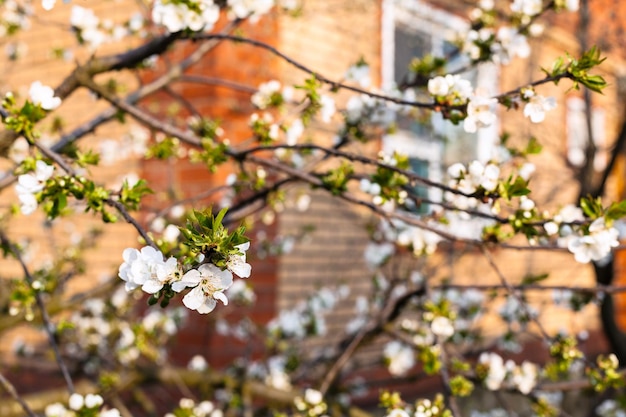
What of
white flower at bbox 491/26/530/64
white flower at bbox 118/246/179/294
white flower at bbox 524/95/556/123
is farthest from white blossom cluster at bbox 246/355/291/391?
white flower at bbox 118/246/179/294

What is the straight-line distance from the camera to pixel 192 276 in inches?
57.1

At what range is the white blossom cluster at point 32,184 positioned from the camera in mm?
1983

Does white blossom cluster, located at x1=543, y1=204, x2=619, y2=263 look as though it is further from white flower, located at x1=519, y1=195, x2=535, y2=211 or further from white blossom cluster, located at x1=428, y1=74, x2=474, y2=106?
white blossom cluster, located at x1=428, y1=74, x2=474, y2=106

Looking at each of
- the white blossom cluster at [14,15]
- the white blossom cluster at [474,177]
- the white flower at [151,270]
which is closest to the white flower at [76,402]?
the white flower at [151,270]

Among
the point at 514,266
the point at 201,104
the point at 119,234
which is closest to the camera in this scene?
the point at 201,104

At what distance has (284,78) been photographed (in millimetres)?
6359

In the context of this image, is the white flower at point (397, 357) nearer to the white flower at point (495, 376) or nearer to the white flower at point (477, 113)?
the white flower at point (495, 376)

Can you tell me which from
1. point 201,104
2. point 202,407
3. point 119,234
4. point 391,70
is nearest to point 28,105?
point 202,407

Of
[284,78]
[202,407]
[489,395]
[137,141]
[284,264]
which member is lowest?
Result: [489,395]

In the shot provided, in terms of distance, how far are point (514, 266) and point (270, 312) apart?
401 cm

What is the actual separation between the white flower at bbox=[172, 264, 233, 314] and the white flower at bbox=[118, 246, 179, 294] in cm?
4

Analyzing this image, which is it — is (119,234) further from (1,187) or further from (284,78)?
(1,187)

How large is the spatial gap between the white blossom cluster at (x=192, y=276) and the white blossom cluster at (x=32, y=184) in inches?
23.1

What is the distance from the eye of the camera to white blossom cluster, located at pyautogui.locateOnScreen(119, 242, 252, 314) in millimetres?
1440
